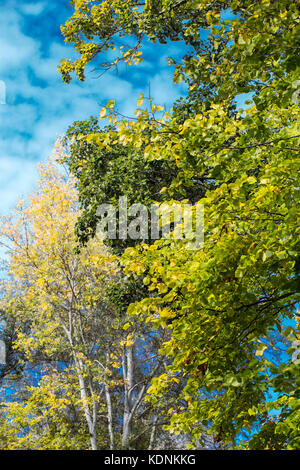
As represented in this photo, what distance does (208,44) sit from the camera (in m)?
7.89

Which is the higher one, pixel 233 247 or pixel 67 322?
pixel 233 247

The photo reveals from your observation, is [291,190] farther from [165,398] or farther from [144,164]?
[165,398]

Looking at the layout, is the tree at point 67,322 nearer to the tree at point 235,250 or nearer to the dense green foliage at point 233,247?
the dense green foliage at point 233,247

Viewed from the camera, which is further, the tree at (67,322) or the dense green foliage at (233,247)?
the tree at (67,322)

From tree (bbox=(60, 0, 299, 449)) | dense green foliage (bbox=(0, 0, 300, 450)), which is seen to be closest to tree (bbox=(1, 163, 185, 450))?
dense green foliage (bbox=(0, 0, 300, 450))

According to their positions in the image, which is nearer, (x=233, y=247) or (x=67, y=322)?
(x=233, y=247)

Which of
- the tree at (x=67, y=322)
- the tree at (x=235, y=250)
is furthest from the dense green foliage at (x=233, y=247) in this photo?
the tree at (x=67, y=322)

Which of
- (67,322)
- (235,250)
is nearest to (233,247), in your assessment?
(235,250)

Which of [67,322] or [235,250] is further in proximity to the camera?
[67,322]

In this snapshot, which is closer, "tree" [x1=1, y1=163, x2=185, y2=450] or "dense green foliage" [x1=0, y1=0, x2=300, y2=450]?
"dense green foliage" [x1=0, y1=0, x2=300, y2=450]

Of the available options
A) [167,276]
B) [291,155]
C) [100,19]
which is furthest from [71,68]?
[167,276]

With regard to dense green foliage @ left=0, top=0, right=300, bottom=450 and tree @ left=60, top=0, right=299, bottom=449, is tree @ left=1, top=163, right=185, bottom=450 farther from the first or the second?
tree @ left=60, top=0, right=299, bottom=449

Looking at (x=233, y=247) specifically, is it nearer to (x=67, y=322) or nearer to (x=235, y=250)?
(x=235, y=250)

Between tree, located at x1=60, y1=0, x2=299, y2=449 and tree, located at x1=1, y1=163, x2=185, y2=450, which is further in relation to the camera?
tree, located at x1=1, y1=163, x2=185, y2=450
